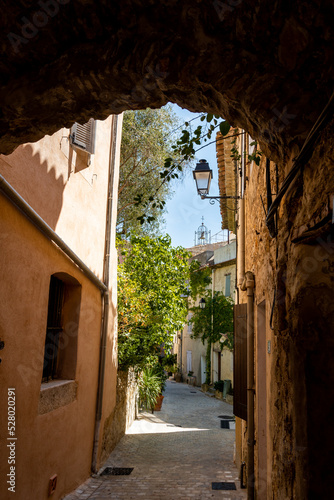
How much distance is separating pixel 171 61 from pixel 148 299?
10.1m

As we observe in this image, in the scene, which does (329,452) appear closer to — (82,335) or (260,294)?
(260,294)

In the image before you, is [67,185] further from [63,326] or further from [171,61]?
[171,61]

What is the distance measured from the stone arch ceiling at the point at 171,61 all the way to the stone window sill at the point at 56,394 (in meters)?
3.19

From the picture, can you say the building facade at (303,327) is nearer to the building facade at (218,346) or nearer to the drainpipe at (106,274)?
the drainpipe at (106,274)

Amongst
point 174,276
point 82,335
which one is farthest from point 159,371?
point 82,335

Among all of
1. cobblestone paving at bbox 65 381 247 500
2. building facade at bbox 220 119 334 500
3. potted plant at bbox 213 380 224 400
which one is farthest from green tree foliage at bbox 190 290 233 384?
building facade at bbox 220 119 334 500

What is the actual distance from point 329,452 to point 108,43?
2.60 m

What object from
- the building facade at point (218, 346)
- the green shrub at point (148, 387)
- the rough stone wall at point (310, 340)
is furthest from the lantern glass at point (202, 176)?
the building facade at point (218, 346)

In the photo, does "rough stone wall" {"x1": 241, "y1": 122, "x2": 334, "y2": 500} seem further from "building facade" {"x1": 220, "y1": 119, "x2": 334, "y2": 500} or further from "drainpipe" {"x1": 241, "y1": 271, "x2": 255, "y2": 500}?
"drainpipe" {"x1": 241, "y1": 271, "x2": 255, "y2": 500}

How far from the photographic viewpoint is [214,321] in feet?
73.8

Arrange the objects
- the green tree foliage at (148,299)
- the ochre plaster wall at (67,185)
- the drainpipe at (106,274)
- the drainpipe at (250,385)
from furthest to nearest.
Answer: the green tree foliage at (148,299), the drainpipe at (106,274), the drainpipe at (250,385), the ochre plaster wall at (67,185)

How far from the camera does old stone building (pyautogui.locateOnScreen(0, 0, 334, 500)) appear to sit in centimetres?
205

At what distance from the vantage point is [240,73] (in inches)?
90.2

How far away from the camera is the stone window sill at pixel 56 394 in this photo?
4.84m
